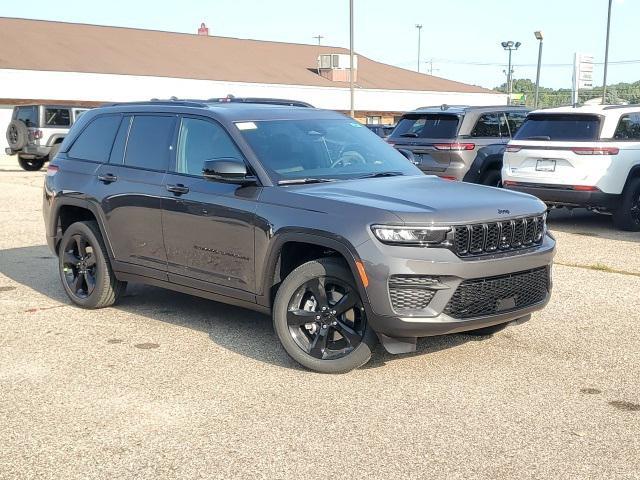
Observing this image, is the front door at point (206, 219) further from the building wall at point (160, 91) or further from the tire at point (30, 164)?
the building wall at point (160, 91)

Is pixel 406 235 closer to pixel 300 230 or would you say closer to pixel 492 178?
pixel 300 230

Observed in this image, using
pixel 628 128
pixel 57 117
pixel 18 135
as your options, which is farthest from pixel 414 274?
pixel 57 117

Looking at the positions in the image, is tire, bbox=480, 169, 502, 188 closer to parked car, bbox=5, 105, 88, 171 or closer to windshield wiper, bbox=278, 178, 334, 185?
windshield wiper, bbox=278, 178, 334, 185

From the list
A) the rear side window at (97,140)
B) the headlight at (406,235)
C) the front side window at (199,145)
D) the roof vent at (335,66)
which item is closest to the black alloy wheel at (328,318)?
the headlight at (406,235)

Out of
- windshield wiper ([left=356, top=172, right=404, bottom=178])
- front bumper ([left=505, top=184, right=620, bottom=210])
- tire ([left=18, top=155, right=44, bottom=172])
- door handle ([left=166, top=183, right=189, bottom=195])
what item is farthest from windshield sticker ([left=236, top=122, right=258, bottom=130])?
tire ([left=18, top=155, right=44, bottom=172])

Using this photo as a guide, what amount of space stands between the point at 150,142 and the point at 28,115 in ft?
68.8

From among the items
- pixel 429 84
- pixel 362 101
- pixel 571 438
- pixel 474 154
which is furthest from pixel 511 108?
pixel 429 84

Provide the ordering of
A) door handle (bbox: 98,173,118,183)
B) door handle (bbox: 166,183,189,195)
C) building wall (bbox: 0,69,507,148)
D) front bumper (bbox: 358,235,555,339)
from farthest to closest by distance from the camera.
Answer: building wall (bbox: 0,69,507,148), door handle (bbox: 98,173,118,183), door handle (bbox: 166,183,189,195), front bumper (bbox: 358,235,555,339)

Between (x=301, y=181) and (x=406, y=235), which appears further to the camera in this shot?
(x=301, y=181)

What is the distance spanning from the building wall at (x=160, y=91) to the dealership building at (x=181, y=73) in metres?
0.05

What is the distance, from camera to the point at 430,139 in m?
14.7

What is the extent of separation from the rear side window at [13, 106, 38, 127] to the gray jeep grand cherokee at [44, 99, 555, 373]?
19.5 m

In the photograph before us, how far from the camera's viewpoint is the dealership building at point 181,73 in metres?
42.3

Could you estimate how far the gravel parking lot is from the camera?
4297 millimetres
